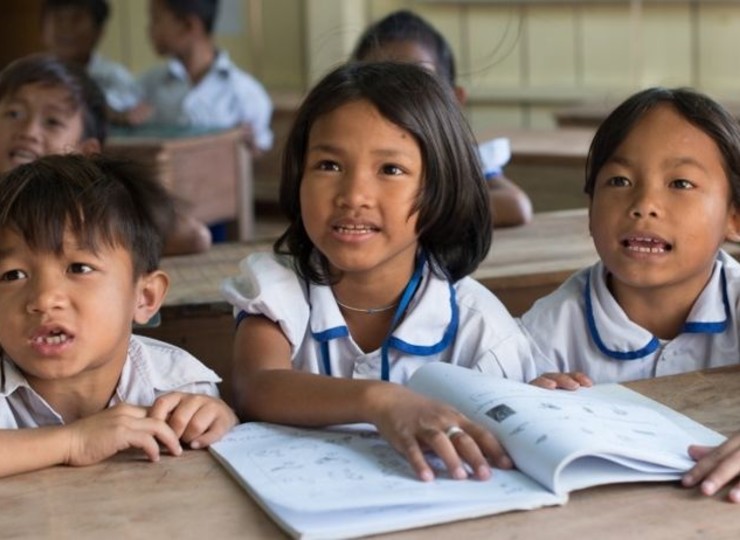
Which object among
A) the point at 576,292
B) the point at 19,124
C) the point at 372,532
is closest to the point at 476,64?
the point at 19,124

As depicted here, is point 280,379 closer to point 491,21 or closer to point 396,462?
point 396,462

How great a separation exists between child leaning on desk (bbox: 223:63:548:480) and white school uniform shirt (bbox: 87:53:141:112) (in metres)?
4.02

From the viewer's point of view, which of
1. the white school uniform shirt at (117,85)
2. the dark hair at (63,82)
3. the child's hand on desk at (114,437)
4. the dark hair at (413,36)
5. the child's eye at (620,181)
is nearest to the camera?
the child's hand on desk at (114,437)

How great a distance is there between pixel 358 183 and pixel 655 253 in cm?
40

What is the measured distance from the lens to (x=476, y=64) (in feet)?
18.9

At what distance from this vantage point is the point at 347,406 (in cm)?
151

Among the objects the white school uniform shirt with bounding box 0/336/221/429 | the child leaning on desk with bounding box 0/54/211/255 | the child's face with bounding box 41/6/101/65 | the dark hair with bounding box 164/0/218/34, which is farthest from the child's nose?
the child's face with bounding box 41/6/101/65

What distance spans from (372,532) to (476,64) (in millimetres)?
4683

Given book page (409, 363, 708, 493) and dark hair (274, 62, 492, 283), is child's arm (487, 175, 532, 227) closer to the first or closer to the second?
dark hair (274, 62, 492, 283)

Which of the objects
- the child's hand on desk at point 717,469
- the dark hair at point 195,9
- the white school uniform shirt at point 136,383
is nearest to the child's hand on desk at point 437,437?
the child's hand on desk at point 717,469

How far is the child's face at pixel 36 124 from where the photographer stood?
2895 mm

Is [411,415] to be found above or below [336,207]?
below

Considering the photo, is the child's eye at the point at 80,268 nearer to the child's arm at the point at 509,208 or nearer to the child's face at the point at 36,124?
the child's face at the point at 36,124

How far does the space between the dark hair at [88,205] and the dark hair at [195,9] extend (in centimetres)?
428
